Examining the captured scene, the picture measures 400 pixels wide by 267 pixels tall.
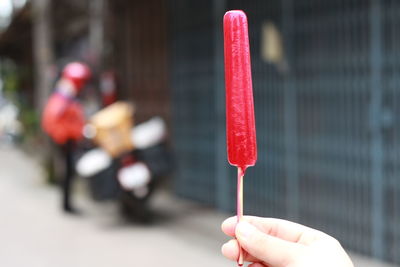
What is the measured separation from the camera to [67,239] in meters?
7.33

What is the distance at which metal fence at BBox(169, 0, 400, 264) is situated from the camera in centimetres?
568

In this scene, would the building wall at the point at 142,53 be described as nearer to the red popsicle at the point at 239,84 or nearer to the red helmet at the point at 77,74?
the red helmet at the point at 77,74

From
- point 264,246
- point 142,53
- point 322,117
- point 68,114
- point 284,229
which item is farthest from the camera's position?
point 142,53

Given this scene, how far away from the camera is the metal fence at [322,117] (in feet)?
18.6

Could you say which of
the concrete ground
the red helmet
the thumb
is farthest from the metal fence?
the thumb

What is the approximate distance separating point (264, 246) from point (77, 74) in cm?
693

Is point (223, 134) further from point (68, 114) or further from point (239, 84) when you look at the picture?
point (239, 84)

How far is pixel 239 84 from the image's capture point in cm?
183

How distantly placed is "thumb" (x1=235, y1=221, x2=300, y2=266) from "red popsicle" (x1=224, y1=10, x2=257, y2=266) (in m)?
0.04

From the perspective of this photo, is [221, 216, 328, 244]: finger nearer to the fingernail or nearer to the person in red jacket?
the fingernail

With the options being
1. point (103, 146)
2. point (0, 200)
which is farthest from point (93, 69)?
point (103, 146)

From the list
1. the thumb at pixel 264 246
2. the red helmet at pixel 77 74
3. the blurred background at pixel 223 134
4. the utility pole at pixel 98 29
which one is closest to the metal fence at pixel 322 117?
the blurred background at pixel 223 134

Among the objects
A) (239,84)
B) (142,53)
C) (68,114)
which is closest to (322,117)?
(68,114)

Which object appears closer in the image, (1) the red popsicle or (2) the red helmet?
(1) the red popsicle
